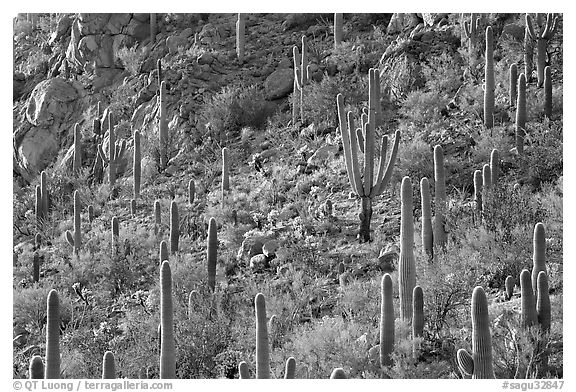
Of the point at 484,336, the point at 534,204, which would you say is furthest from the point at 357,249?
the point at 484,336

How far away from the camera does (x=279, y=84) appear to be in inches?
1150

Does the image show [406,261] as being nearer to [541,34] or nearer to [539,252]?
[539,252]

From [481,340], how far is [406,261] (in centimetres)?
330

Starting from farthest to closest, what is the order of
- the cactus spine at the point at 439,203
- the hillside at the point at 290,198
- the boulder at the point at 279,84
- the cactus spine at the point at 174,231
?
the boulder at the point at 279,84, the cactus spine at the point at 174,231, the cactus spine at the point at 439,203, the hillside at the point at 290,198

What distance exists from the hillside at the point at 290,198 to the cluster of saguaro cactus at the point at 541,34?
0.07 meters

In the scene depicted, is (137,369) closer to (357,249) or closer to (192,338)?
(192,338)

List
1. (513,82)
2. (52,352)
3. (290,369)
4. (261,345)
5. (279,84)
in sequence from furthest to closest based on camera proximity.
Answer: (279,84)
(513,82)
(261,345)
(52,352)
(290,369)

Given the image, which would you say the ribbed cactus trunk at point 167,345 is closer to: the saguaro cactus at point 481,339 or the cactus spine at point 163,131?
the saguaro cactus at point 481,339

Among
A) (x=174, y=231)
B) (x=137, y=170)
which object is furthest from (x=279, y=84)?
(x=174, y=231)

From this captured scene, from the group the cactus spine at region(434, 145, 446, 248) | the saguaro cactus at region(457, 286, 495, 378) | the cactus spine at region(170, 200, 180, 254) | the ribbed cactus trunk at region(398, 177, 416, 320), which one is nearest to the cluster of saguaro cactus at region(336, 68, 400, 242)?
the cactus spine at region(434, 145, 446, 248)

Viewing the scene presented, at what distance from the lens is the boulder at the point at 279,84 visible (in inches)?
1141

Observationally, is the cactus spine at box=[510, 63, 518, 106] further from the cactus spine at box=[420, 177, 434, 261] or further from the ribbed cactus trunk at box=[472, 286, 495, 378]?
the ribbed cactus trunk at box=[472, 286, 495, 378]

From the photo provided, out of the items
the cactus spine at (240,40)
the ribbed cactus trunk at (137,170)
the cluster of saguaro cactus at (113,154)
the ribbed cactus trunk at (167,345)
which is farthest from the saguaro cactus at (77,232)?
the cactus spine at (240,40)

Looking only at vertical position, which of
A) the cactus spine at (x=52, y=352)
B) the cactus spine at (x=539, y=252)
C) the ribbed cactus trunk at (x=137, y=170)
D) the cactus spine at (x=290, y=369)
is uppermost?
the ribbed cactus trunk at (x=137, y=170)
